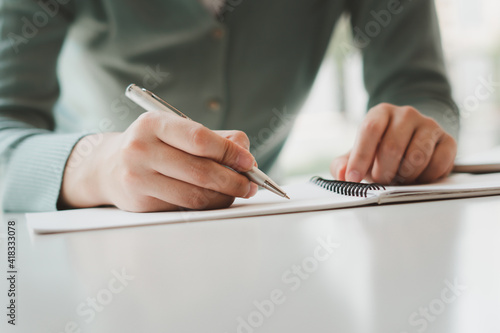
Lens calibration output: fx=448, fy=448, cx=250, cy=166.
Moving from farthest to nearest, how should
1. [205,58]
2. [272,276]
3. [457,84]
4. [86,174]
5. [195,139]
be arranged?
[457,84] < [205,58] < [86,174] < [195,139] < [272,276]

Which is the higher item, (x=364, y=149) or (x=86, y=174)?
(x=364, y=149)

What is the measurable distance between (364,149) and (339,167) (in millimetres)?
55

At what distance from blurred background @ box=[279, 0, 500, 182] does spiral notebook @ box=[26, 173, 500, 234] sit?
3.26 m

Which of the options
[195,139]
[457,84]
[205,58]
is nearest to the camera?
[195,139]

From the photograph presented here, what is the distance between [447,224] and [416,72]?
2.12 ft

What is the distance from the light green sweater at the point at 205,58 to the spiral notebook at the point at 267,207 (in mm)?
320

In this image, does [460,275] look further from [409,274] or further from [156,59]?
[156,59]

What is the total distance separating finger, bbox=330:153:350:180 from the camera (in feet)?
2.04

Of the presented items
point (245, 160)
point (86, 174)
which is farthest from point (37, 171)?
point (245, 160)

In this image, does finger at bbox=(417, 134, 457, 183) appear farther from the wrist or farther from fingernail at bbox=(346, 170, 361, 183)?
the wrist

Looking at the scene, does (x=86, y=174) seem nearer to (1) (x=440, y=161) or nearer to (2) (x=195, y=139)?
(2) (x=195, y=139)

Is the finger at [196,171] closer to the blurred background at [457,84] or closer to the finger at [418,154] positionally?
the finger at [418,154]

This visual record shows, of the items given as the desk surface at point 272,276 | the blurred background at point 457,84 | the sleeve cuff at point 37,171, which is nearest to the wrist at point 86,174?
the sleeve cuff at point 37,171

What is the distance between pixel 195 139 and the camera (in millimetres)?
449
